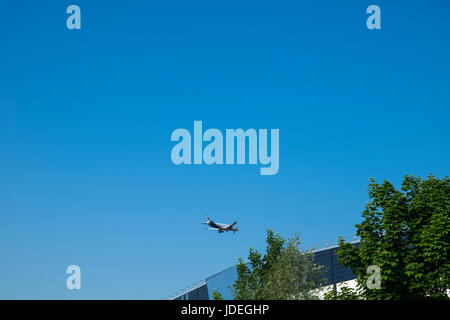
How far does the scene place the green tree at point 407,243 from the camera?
41156mm

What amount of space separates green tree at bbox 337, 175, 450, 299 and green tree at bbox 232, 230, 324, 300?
140 inches

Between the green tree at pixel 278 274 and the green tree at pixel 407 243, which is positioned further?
the green tree at pixel 278 274

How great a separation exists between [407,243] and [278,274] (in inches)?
457

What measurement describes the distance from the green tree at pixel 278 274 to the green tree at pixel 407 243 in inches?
140

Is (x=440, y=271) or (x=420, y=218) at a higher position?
(x=420, y=218)

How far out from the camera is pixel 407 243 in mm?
43969

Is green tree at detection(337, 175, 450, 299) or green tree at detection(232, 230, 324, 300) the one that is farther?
green tree at detection(232, 230, 324, 300)

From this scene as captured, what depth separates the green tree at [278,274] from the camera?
A: 46.4 meters

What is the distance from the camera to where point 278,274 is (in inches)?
1876

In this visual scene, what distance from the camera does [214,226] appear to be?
94.2 m

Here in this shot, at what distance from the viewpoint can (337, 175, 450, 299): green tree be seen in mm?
41156
